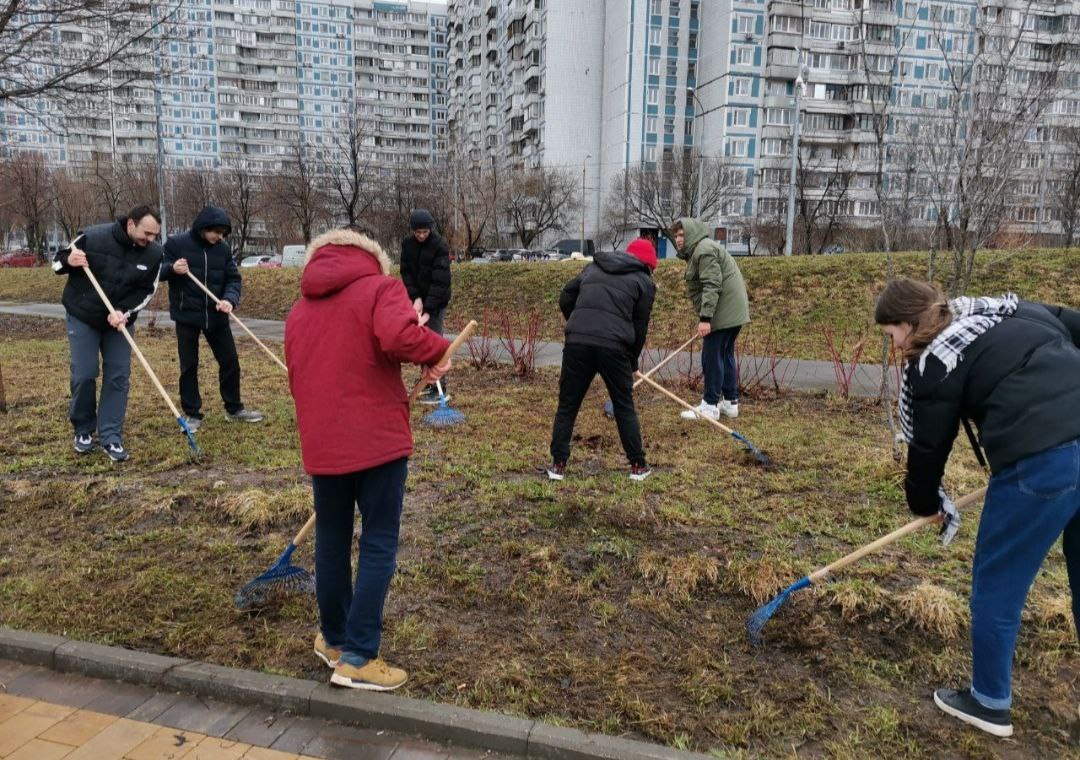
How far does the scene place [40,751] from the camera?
2.40 metres

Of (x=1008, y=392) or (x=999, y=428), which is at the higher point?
(x=1008, y=392)

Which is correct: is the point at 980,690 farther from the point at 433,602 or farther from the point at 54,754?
the point at 54,754

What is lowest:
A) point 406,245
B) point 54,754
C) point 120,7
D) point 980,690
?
point 54,754

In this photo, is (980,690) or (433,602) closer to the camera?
(980,690)

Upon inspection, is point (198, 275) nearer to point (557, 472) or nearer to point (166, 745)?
point (557, 472)

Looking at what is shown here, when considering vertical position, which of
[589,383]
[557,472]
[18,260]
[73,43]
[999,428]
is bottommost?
[557,472]

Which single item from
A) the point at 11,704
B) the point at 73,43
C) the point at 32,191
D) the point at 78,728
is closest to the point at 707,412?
the point at 78,728

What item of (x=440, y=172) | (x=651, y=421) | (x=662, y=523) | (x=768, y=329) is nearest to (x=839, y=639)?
(x=662, y=523)

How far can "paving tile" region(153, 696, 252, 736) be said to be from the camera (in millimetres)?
2549

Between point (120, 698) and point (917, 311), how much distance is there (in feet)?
10.5

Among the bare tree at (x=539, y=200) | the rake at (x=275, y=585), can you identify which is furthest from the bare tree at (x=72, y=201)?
the rake at (x=275, y=585)

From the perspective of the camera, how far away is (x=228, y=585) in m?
3.51

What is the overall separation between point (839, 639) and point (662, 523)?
4.21 ft

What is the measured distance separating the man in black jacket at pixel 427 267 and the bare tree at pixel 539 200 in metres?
34.4
